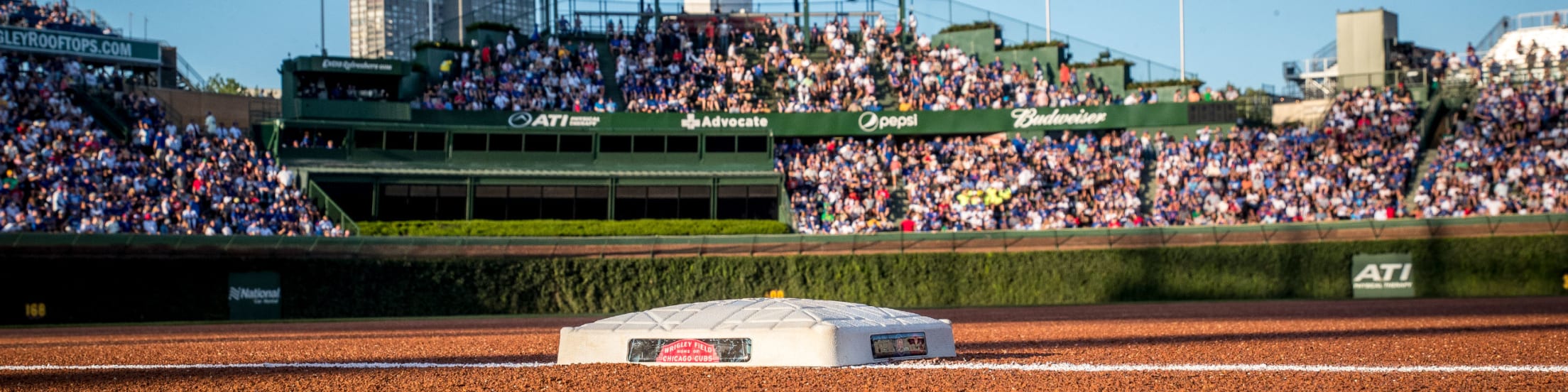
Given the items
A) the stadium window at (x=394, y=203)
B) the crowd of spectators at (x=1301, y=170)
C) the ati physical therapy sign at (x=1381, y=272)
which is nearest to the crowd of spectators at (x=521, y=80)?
the stadium window at (x=394, y=203)

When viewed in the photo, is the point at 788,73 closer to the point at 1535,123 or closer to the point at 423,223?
the point at 423,223

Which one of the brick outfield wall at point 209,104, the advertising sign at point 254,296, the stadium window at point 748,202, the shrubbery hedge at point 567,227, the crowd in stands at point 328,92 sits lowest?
the advertising sign at point 254,296

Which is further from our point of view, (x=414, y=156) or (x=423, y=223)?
(x=414, y=156)

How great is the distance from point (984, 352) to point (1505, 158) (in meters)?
28.8

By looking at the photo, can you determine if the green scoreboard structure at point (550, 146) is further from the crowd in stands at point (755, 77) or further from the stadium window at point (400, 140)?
the crowd in stands at point (755, 77)

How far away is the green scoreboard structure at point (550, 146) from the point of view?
3947 cm

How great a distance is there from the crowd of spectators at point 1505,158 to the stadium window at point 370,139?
1241 inches

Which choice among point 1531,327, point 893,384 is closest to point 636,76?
point 1531,327

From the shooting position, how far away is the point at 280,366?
40.6ft

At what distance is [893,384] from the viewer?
29.8 feet

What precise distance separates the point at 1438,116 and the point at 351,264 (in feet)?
108

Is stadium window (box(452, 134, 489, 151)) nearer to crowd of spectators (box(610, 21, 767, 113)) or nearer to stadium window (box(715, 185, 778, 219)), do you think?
crowd of spectators (box(610, 21, 767, 113))

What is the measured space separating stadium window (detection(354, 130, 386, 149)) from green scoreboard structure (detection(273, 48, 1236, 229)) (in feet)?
0.11

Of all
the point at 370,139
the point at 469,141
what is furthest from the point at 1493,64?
the point at 370,139
